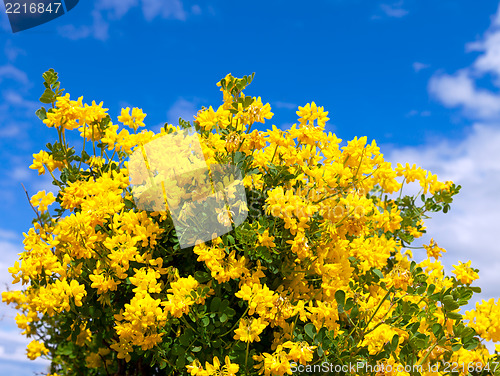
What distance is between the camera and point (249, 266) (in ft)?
10.0

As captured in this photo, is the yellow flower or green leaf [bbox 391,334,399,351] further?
the yellow flower

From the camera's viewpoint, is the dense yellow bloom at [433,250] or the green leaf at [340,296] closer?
the green leaf at [340,296]

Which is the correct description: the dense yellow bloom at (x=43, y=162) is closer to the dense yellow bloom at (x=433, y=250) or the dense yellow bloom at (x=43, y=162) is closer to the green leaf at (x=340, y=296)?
the green leaf at (x=340, y=296)

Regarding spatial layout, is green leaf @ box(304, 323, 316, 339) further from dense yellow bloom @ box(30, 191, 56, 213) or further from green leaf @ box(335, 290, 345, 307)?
dense yellow bloom @ box(30, 191, 56, 213)

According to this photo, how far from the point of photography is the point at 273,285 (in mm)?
3195

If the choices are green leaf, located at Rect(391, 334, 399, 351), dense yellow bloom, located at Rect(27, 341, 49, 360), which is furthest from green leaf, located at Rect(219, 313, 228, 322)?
dense yellow bloom, located at Rect(27, 341, 49, 360)

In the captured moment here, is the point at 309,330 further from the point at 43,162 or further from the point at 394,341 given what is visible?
the point at 43,162

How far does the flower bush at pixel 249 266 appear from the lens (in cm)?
285

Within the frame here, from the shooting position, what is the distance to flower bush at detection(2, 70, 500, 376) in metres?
2.85

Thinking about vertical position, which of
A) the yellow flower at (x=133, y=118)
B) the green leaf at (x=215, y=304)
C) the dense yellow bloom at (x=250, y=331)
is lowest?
the dense yellow bloom at (x=250, y=331)

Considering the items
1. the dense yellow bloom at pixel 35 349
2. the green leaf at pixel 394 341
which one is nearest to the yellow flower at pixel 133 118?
the green leaf at pixel 394 341

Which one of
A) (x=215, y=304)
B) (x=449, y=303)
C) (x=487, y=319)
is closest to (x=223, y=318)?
(x=215, y=304)

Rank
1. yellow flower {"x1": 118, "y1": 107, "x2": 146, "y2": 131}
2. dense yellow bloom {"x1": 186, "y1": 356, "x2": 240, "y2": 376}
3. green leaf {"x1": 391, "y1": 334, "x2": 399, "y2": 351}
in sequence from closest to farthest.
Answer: dense yellow bloom {"x1": 186, "y1": 356, "x2": 240, "y2": 376} < green leaf {"x1": 391, "y1": 334, "x2": 399, "y2": 351} < yellow flower {"x1": 118, "y1": 107, "x2": 146, "y2": 131}

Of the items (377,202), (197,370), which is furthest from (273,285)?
(377,202)
